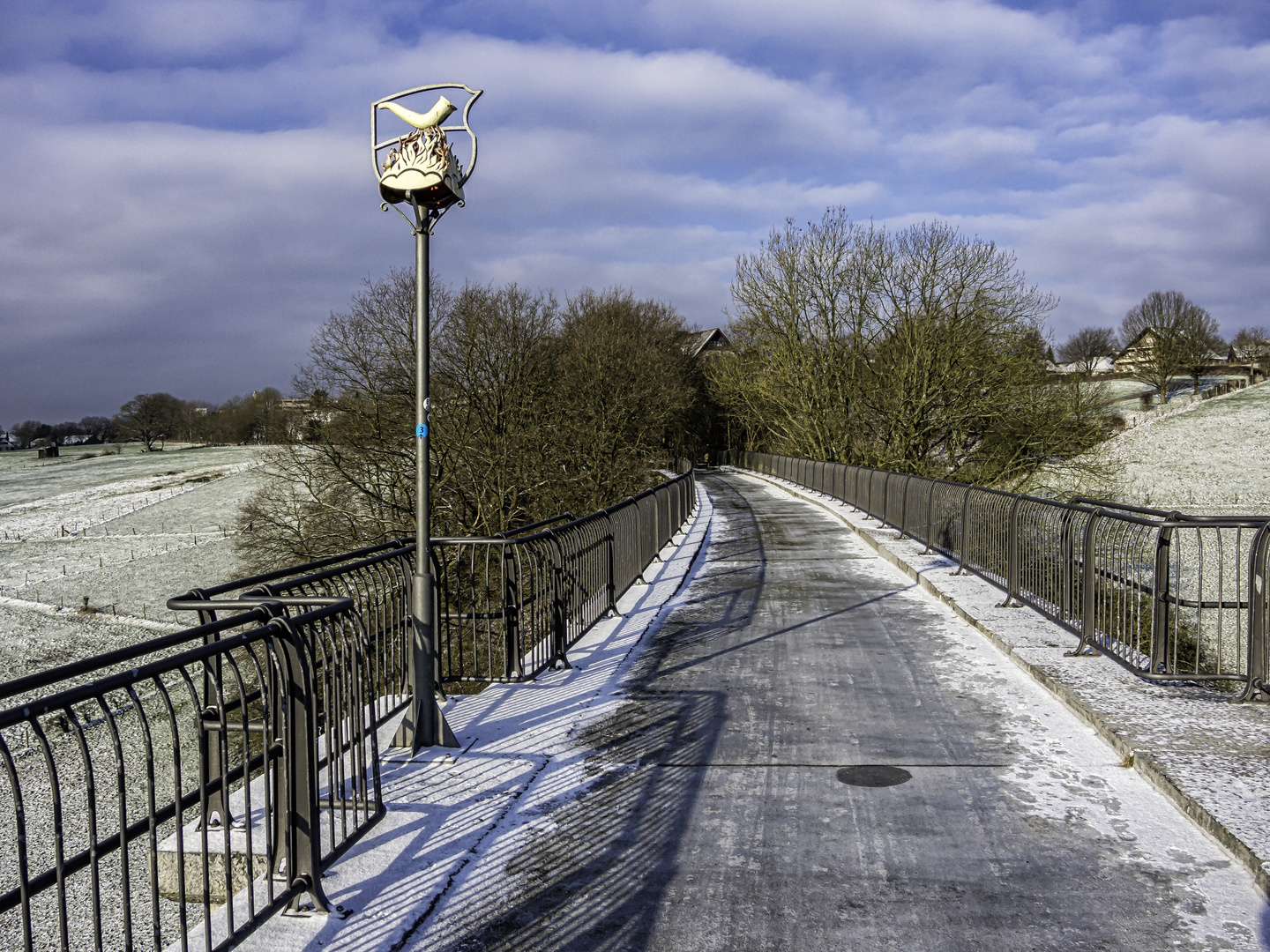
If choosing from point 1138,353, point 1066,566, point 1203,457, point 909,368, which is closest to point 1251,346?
point 1138,353

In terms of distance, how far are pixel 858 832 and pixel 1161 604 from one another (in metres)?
3.65

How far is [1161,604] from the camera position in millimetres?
6523

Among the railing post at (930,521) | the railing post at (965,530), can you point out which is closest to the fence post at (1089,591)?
the railing post at (965,530)

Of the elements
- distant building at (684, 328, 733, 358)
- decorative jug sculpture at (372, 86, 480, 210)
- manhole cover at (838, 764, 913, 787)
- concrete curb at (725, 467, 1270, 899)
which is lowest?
manhole cover at (838, 764, 913, 787)

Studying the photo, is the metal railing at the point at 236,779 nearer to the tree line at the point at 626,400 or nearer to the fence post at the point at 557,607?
the fence post at the point at 557,607

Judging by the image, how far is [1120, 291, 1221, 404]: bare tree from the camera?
74562 mm

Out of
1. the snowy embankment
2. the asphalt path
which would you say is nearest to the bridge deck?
the asphalt path

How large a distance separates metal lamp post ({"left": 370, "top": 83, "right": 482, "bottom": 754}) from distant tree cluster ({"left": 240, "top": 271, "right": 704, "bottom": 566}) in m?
16.7

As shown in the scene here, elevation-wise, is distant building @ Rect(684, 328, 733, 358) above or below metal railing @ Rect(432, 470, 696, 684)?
above

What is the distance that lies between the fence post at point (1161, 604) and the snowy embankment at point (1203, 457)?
25010mm

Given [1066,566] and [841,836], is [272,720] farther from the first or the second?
[1066,566]

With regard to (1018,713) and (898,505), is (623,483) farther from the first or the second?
(1018,713)

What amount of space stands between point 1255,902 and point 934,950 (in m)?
1.44

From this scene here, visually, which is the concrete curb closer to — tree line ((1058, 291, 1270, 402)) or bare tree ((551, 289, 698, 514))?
bare tree ((551, 289, 698, 514))
